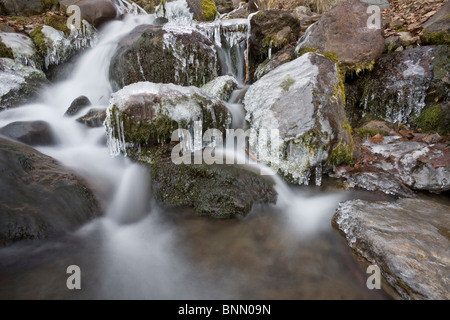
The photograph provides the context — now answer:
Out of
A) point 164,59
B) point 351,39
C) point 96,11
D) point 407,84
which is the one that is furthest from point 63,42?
point 407,84

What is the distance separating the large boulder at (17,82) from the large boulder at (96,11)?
9.25 feet

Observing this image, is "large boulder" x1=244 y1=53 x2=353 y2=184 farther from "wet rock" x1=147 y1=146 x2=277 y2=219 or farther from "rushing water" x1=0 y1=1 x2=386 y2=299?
"wet rock" x1=147 y1=146 x2=277 y2=219

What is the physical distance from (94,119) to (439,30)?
7.96 meters

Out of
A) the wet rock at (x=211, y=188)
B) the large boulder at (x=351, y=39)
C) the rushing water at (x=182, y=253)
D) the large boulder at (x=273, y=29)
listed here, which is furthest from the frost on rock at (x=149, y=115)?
the large boulder at (x=273, y=29)

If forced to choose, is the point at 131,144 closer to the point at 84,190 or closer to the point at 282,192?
the point at 84,190

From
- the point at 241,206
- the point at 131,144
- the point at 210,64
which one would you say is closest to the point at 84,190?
the point at 131,144

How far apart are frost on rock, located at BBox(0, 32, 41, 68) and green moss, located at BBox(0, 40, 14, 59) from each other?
70mm

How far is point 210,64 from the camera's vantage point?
6520 mm

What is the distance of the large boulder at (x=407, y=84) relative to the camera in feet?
16.0

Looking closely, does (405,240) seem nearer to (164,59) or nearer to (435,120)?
(435,120)

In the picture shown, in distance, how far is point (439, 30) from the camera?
5.26 m

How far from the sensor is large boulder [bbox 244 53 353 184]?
367 cm

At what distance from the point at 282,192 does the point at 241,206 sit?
33.1 inches
